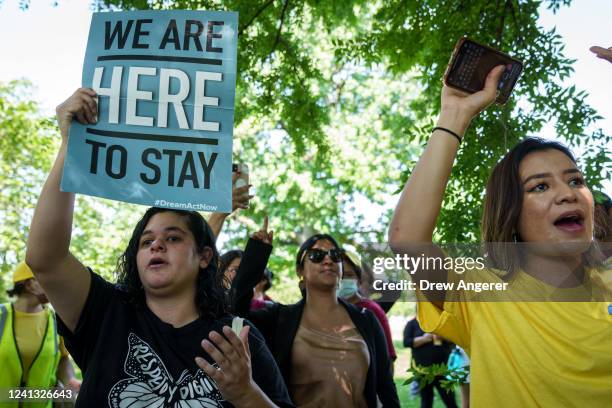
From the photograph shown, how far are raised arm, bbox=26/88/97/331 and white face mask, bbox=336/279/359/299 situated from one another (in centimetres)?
357

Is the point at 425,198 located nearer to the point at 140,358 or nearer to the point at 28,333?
the point at 140,358

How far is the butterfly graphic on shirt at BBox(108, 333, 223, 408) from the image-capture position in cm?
215

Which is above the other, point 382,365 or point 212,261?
point 212,261

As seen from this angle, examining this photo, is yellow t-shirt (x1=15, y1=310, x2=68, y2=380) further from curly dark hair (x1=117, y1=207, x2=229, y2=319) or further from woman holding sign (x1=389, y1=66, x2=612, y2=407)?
woman holding sign (x1=389, y1=66, x2=612, y2=407)

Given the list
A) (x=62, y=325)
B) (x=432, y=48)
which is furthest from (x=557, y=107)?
(x=62, y=325)

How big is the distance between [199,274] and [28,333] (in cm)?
281

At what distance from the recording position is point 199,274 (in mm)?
2646

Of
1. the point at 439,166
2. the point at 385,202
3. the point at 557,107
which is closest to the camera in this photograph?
the point at 439,166

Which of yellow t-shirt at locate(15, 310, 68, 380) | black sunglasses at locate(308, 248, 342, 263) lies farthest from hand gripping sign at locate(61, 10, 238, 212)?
yellow t-shirt at locate(15, 310, 68, 380)

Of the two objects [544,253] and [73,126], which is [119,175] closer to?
[73,126]

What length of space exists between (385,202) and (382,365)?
43.8 feet

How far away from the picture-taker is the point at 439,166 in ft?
5.39

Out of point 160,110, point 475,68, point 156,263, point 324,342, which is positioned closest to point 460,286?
point 475,68

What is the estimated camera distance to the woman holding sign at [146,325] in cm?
213
